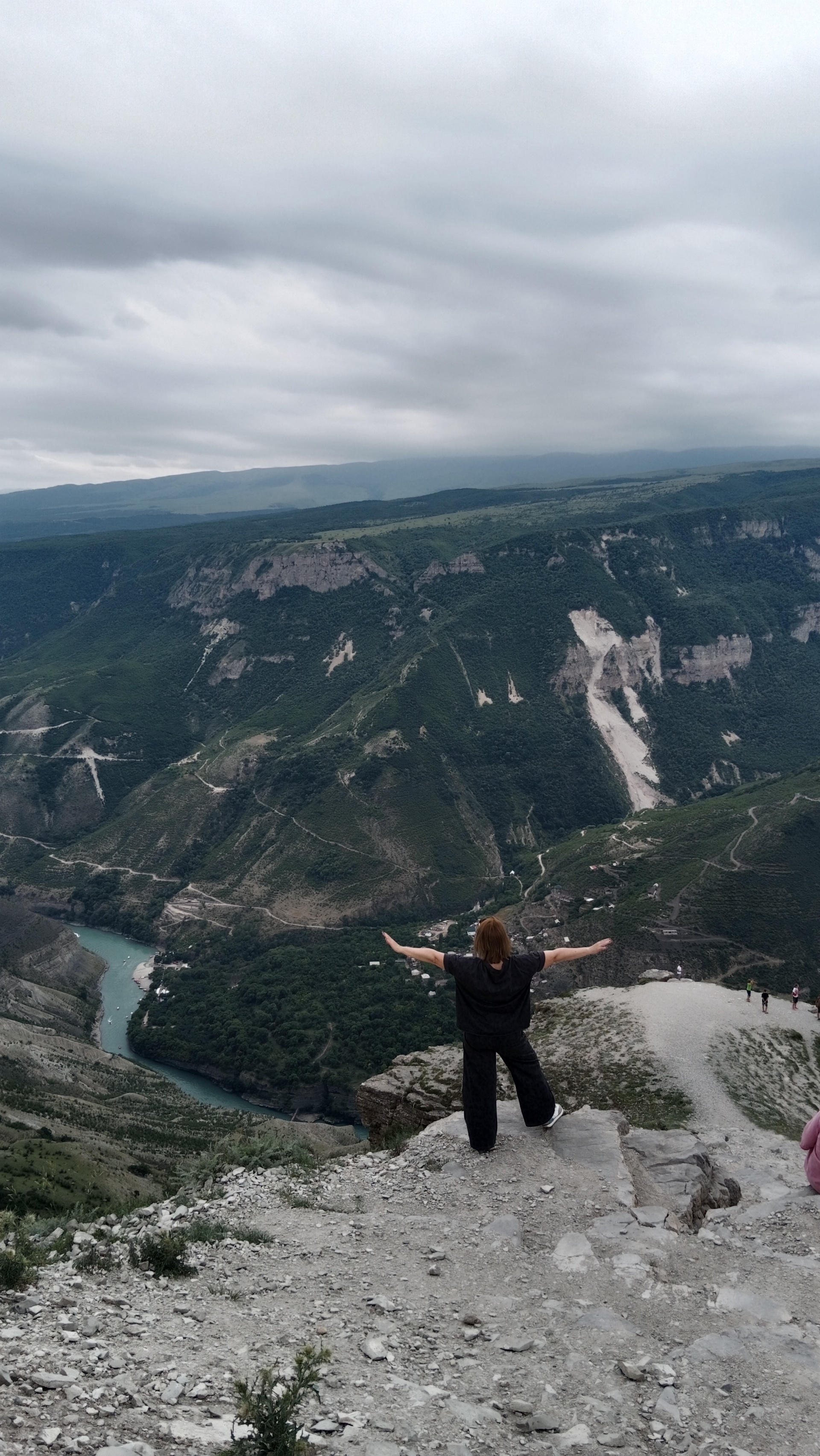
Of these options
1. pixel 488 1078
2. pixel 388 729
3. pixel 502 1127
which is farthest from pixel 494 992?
pixel 388 729

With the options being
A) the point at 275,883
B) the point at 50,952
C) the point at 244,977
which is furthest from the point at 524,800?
the point at 50,952

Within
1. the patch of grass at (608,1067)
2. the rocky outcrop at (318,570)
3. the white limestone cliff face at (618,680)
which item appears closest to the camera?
the patch of grass at (608,1067)

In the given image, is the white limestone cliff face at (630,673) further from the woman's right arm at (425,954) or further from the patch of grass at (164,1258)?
the patch of grass at (164,1258)

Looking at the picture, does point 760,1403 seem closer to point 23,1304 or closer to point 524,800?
point 23,1304

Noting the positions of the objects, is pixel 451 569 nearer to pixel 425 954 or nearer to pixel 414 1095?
pixel 414 1095

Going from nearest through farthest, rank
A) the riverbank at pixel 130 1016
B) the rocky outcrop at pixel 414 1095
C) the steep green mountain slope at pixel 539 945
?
1. the rocky outcrop at pixel 414 1095
2. the steep green mountain slope at pixel 539 945
3. the riverbank at pixel 130 1016

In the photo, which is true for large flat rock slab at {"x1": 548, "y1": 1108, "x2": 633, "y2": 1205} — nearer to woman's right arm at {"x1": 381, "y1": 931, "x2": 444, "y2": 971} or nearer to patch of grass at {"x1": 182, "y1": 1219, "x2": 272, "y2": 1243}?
woman's right arm at {"x1": 381, "y1": 931, "x2": 444, "y2": 971}

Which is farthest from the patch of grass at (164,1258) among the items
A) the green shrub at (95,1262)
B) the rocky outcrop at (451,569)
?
the rocky outcrop at (451,569)

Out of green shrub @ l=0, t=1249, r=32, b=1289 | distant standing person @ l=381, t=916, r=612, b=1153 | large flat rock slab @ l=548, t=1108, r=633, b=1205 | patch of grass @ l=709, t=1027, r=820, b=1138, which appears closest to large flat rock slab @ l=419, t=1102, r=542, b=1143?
large flat rock slab @ l=548, t=1108, r=633, b=1205
